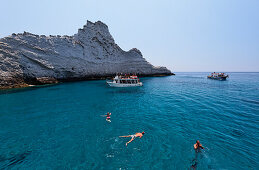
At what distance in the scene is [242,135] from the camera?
862 centimetres

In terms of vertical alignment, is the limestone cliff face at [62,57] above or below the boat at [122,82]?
above

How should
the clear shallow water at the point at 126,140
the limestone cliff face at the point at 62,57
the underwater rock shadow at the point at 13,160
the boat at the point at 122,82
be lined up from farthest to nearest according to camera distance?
the boat at the point at 122,82 < the limestone cliff face at the point at 62,57 < the clear shallow water at the point at 126,140 < the underwater rock shadow at the point at 13,160

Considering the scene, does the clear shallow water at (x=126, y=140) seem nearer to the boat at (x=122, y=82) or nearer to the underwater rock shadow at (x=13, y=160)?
the underwater rock shadow at (x=13, y=160)

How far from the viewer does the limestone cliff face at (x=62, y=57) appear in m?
29.5

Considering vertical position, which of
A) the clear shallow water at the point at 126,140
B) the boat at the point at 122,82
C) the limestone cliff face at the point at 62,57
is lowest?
the clear shallow water at the point at 126,140

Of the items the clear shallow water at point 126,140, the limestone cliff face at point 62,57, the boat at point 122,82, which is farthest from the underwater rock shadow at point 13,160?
the limestone cliff face at point 62,57

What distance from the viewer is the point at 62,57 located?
40.1 meters

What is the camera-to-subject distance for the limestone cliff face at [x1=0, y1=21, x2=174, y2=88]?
29484mm

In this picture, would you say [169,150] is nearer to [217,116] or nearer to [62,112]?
[217,116]

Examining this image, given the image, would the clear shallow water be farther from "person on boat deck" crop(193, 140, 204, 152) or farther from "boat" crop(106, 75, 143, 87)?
"boat" crop(106, 75, 143, 87)

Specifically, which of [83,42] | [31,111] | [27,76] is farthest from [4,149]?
[83,42]

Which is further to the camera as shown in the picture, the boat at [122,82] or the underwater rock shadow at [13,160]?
the boat at [122,82]

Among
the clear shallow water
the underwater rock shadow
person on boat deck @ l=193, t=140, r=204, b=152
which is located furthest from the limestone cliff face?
person on boat deck @ l=193, t=140, r=204, b=152

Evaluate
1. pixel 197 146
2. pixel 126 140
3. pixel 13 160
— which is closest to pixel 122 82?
pixel 126 140
